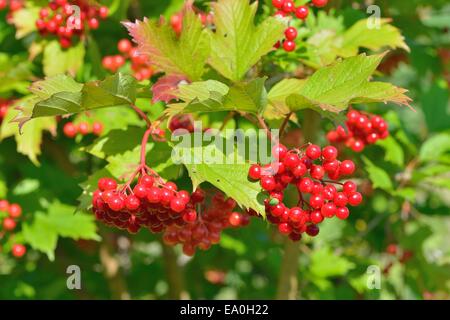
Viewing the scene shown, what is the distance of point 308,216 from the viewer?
1.48 meters

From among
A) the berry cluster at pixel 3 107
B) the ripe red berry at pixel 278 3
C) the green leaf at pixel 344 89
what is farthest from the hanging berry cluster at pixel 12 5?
the green leaf at pixel 344 89

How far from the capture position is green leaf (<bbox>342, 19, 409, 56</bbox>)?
200 centimetres

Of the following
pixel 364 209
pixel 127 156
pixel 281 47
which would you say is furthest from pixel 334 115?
pixel 364 209

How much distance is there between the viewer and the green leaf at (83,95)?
141cm

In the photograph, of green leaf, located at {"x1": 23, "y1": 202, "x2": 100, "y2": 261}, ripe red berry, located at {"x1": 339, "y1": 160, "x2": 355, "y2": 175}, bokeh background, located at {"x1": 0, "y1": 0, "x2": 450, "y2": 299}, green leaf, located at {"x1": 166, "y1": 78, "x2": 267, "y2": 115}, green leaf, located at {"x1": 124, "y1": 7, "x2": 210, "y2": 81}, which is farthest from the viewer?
bokeh background, located at {"x1": 0, "y1": 0, "x2": 450, "y2": 299}

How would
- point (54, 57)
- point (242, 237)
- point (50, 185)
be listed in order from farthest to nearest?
point (242, 237)
point (50, 185)
point (54, 57)

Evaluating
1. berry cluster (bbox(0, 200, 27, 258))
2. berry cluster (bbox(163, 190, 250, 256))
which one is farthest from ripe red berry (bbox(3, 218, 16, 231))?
berry cluster (bbox(163, 190, 250, 256))

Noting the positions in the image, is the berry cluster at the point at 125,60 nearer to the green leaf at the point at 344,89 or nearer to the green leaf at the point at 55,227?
the green leaf at the point at 55,227

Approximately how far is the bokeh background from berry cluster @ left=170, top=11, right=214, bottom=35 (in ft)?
0.47

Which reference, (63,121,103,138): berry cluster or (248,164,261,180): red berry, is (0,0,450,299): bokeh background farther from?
(248,164,261,180): red berry

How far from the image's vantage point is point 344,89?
1464mm
